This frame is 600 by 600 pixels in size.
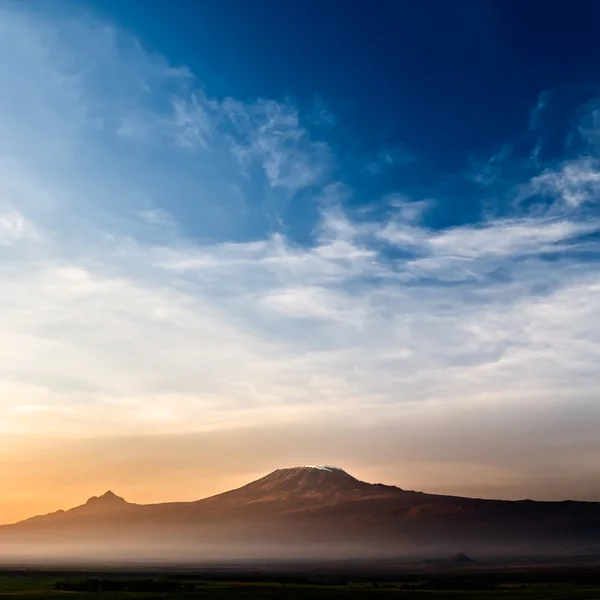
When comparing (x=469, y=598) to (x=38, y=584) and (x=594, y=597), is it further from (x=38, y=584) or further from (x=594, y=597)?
(x=38, y=584)

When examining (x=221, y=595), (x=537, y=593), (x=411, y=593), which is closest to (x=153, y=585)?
(x=221, y=595)

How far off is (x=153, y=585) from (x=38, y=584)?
86.8 ft

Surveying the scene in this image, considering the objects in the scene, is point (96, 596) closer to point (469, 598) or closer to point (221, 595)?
point (221, 595)

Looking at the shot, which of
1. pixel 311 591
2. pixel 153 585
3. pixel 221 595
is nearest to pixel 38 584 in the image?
pixel 153 585

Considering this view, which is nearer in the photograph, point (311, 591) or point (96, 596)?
point (96, 596)

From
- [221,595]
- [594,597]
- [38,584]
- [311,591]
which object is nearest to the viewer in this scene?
[594,597]

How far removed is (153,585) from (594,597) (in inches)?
3101

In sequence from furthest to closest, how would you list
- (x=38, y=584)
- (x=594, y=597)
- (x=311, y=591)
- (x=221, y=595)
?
(x=38, y=584) → (x=311, y=591) → (x=221, y=595) → (x=594, y=597)

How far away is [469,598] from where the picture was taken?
123562mm

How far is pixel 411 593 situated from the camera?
134 meters

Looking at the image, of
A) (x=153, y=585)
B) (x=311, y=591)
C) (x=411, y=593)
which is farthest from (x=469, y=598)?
(x=153, y=585)

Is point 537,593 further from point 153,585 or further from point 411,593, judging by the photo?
point 153,585

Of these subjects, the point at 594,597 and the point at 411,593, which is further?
the point at 411,593

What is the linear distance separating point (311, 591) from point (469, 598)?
31.6 m
